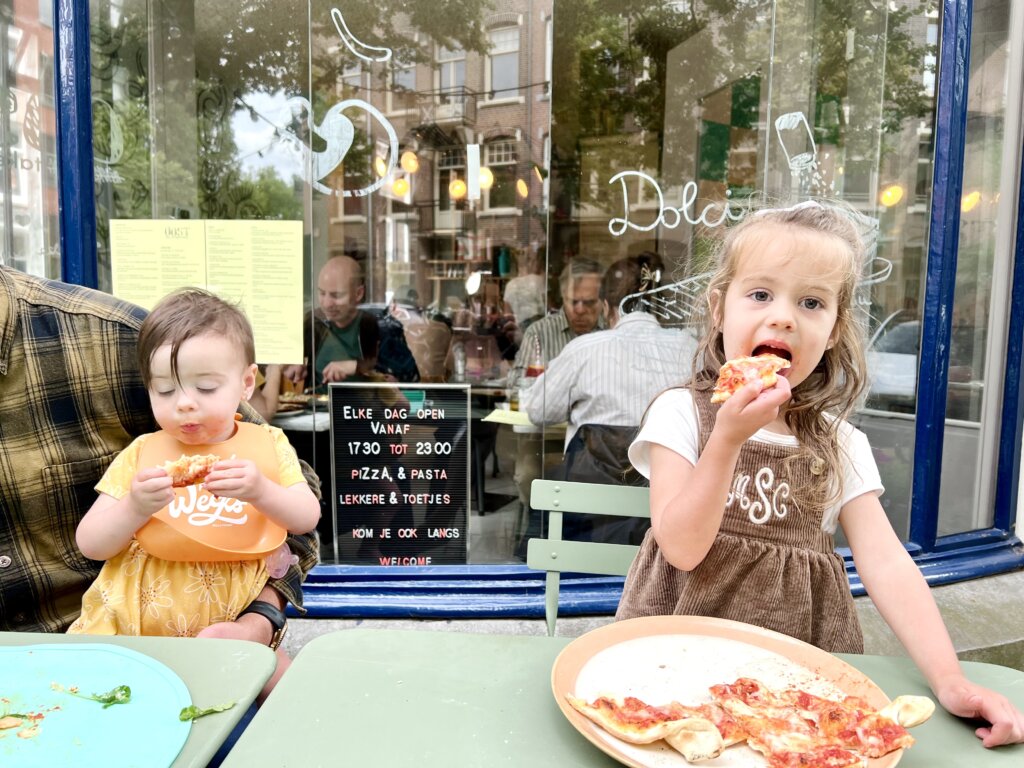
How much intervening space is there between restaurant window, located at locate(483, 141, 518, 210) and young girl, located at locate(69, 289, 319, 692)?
255 cm

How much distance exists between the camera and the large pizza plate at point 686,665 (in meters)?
1.12

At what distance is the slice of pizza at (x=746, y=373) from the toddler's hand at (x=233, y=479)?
104cm

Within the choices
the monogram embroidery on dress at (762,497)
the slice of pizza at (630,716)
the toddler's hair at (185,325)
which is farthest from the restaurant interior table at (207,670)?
the monogram embroidery on dress at (762,497)

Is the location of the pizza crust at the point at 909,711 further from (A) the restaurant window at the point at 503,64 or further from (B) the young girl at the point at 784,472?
(A) the restaurant window at the point at 503,64

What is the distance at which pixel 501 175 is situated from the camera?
4.03m

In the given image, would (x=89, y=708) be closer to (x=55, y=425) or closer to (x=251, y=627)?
(x=251, y=627)

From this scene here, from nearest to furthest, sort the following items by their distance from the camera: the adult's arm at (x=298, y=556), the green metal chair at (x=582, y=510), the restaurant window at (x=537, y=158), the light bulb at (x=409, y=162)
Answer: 1. the adult's arm at (x=298, y=556)
2. the green metal chair at (x=582, y=510)
3. the restaurant window at (x=537, y=158)
4. the light bulb at (x=409, y=162)

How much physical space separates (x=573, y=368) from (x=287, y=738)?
9.89 feet

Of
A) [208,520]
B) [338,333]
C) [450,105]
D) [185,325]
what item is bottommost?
[208,520]

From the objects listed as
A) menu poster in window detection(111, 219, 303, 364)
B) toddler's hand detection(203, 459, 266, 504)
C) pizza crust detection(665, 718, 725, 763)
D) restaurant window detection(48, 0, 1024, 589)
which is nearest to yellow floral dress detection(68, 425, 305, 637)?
toddler's hand detection(203, 459, 266, 504)

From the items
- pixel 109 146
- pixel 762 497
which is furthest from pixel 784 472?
pixel 109 146

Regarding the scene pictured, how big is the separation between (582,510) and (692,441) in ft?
2.18

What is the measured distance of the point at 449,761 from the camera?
96cm

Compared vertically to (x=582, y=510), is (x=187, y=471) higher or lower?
higher
